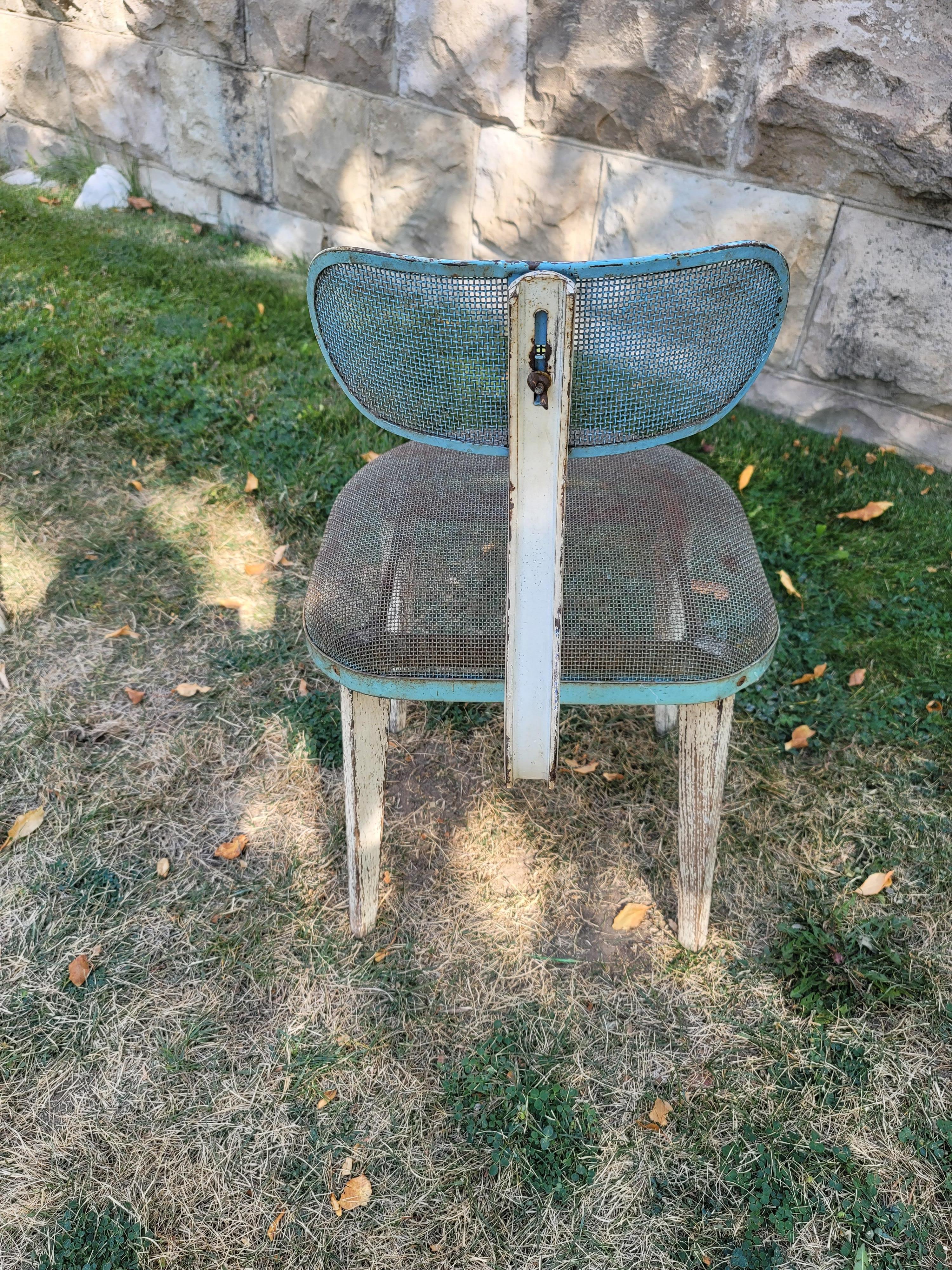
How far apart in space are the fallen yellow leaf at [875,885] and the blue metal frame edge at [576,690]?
0.81 m

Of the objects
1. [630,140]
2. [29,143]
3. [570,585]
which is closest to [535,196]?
[630,140]

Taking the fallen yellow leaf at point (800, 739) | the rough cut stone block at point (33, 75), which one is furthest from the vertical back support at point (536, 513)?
the rough cut stone block at point (33, 75)

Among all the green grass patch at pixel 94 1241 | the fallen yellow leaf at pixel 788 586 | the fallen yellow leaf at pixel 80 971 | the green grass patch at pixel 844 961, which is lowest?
the green grass patch at pixel 94 1241

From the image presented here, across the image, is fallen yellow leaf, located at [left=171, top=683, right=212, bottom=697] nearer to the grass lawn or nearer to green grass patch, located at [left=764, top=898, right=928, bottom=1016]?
the grass lawn

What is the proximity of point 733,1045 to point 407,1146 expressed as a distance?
64cm

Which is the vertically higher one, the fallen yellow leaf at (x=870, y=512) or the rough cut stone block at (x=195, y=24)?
the rough cut stone block at (x=195, y=24)

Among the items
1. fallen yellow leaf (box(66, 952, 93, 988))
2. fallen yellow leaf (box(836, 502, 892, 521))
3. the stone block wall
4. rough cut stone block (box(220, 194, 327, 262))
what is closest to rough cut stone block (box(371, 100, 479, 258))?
the stone block wall

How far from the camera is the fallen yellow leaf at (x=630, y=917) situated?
2.03m

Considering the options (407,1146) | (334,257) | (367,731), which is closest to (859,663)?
(367,731)

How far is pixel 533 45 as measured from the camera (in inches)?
121

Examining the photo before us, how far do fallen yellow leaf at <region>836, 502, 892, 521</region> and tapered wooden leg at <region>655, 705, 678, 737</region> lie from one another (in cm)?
96

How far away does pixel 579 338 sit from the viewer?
1.16 metres

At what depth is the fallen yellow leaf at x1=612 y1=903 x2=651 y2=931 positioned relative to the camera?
6.64 feet

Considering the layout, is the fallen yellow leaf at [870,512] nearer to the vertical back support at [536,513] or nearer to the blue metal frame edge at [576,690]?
the blue metal frame edge at [576,690]
